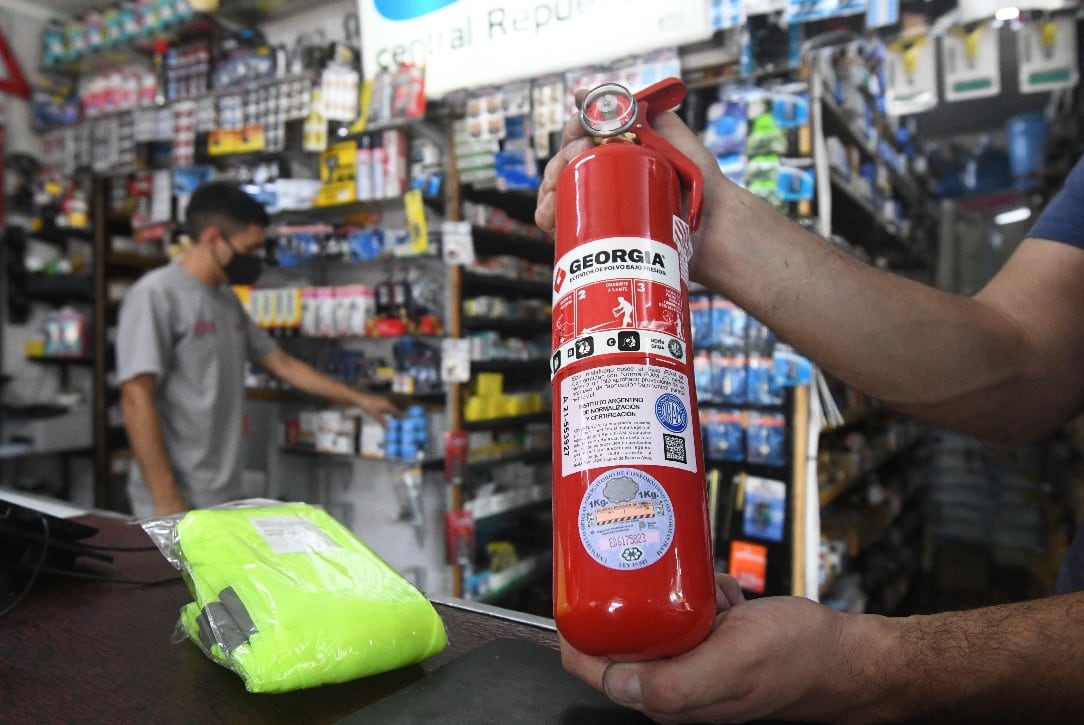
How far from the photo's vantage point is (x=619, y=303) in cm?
68

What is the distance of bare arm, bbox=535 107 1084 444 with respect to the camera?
0.98 m

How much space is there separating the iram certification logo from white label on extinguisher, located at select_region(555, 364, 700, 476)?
2255 millimetres

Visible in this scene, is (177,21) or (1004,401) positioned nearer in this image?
(1004,401)

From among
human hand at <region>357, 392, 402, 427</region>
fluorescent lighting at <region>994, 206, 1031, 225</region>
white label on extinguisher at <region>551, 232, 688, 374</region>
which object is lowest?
human hand at <region>357, 392, 402, 427</region>

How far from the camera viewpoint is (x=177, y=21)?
405 centimetres

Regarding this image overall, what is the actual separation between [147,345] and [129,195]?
2619mm

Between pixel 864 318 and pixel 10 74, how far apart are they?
19.3ft

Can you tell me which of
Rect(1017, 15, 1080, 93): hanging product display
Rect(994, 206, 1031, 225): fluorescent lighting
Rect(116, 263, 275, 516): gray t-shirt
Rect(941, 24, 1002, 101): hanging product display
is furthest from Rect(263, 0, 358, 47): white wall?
Rect(994, 206, 1031, 225): fluorescent lighting

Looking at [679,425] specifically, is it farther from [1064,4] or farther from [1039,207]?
[1039,207]

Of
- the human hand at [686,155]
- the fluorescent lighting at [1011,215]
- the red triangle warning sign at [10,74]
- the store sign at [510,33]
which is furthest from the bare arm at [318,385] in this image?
the fluorescent lighting at [1011,215]

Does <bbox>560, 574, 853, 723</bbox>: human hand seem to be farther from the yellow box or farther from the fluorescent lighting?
the fluorescent lighting

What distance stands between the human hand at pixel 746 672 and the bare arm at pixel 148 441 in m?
2.24

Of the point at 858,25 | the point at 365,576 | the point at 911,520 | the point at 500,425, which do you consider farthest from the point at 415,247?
the point at 911,520

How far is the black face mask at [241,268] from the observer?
2.84 meters
